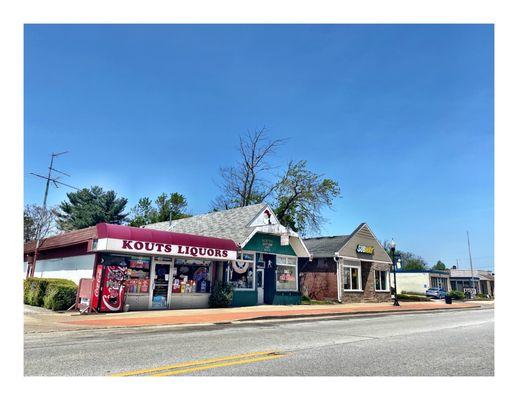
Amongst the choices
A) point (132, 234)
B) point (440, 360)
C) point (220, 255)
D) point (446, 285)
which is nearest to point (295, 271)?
point (220, 255)

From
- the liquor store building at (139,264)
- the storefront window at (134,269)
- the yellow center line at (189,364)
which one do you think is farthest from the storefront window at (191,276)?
the yellow center line at (189,364)

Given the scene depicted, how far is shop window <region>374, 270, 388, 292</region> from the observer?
3497 centimetres

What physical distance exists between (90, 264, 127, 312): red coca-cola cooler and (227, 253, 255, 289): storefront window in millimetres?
6411

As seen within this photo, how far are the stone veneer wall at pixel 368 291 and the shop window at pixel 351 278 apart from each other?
0.53 m

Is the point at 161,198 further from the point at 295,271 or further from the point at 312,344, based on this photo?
the point at 312,344

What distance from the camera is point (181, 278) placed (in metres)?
19.6

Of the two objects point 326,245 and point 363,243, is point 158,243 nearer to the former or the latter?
point 326,245

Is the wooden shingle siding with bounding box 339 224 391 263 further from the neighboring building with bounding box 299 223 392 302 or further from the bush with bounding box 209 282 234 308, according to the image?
the bush with bounding box 209 282 234 308

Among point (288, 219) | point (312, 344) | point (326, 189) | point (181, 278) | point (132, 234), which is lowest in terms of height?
point (312, 344)

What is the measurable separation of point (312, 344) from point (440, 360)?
2.67m

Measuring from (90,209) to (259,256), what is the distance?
35237 mm

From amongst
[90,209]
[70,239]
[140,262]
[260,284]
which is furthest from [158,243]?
[90,209]

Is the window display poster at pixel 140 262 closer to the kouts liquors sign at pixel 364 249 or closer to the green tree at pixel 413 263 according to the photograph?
the kouts liquors sign at pixel 364 249

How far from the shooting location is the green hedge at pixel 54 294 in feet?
55.4
